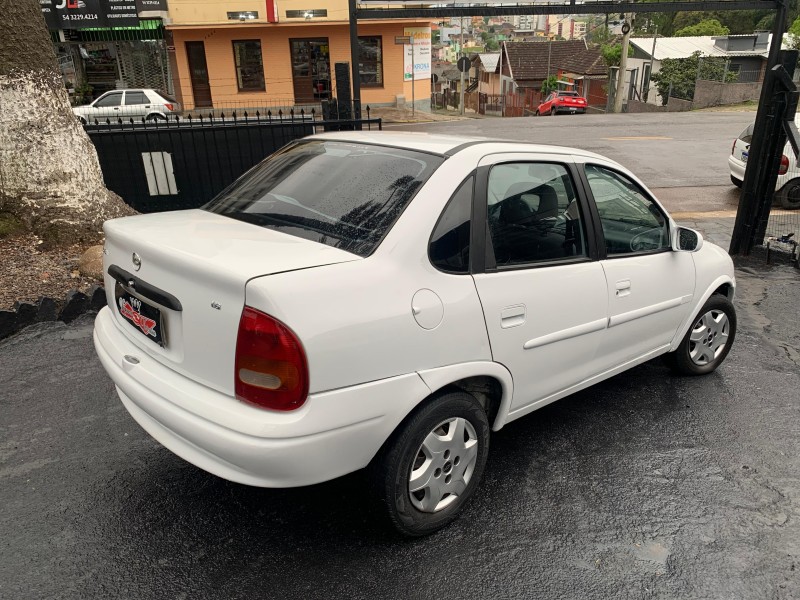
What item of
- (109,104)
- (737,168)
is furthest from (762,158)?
(109,104)

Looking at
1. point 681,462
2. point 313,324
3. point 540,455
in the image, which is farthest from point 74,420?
point 681,462

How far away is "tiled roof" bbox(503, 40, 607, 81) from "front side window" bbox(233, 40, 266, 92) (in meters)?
32.0

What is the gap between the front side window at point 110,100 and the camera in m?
19.1

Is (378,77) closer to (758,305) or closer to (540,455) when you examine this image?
(758,305)

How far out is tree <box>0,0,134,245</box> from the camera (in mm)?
5750

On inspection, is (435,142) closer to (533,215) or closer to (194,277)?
(533,215)

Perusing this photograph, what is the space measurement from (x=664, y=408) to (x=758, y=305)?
2.52 metres

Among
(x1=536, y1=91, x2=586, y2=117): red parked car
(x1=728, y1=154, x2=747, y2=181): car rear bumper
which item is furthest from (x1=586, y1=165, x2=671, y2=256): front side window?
(x1=536, y1=91, x2=586, y2=117): red parked car

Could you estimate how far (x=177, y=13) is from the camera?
25.2m

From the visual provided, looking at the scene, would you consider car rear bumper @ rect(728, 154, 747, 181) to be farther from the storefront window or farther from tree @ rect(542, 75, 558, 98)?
tree @ rect(542, 75, 558, 98)

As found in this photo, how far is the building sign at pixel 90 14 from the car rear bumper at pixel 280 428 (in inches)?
1057

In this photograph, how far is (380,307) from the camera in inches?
92.2

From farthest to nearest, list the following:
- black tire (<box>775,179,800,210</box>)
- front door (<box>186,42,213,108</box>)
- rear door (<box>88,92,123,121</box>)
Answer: front door (<box>186,42,213,108</box>), rear door (<box>88,92,123,121</box>), black tire (<box>775,179,800,210</box>)

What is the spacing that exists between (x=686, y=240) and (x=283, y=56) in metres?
26.5
